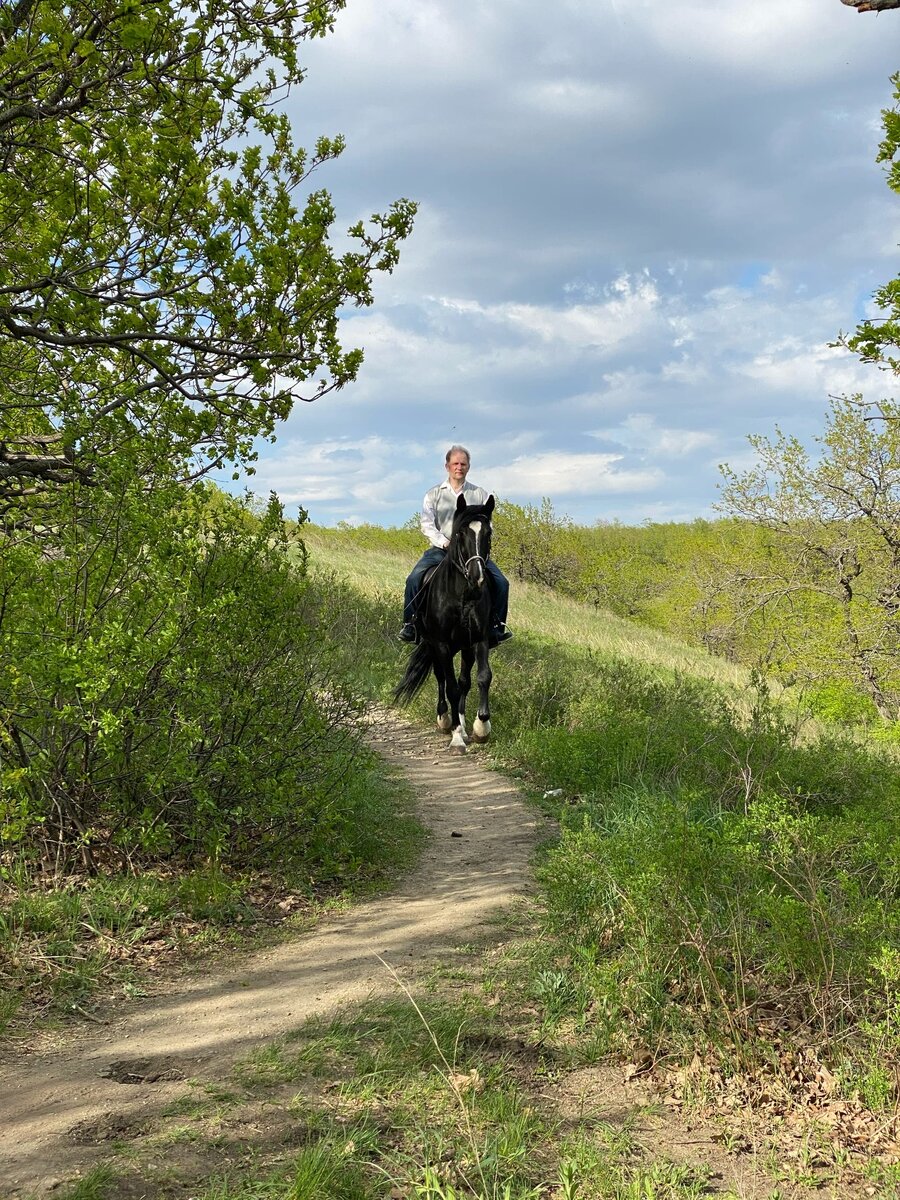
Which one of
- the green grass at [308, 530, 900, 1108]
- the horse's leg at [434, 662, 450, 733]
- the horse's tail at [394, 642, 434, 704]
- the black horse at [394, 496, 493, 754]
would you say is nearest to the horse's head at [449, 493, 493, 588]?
the black horse at [394, 496, 493, 754]

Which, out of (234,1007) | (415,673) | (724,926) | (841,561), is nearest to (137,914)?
(234,1007)

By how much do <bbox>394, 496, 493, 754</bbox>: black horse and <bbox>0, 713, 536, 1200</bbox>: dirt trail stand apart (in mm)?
3626

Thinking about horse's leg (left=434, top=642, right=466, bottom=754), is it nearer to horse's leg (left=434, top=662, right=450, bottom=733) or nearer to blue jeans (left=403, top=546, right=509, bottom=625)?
horse's leg (left=434, top=662, right=450, bottom=733)

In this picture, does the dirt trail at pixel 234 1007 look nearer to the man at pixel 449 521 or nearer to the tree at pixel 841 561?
the man at pixel 449 521

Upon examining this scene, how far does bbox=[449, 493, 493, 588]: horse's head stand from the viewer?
10.3 meters

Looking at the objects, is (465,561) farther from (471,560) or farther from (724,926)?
(724,926)

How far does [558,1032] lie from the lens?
13.6 feet

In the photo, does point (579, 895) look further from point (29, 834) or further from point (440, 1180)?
point (29, 834)

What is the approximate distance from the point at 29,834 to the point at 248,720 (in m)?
1.62

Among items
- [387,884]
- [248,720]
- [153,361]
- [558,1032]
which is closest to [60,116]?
[153,361]

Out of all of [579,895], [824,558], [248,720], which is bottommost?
[579,895]

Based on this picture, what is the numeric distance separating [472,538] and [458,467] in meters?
1.36

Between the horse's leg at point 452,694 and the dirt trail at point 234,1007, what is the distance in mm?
3660

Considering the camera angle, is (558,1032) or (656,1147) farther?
(558,1032)
